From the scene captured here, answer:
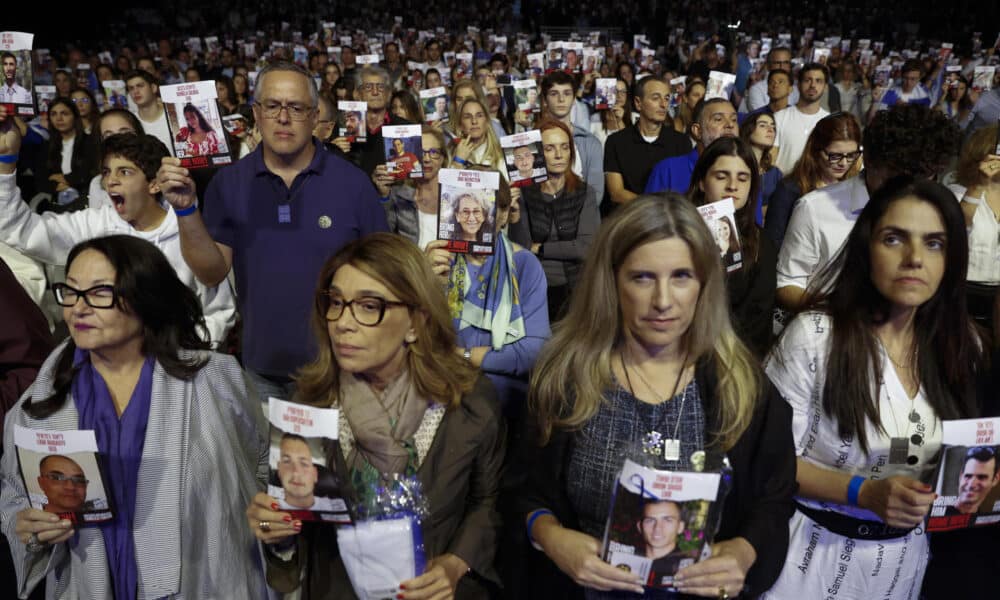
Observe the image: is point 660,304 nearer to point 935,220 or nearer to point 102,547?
point 935,220

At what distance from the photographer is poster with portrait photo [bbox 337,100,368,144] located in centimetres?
530

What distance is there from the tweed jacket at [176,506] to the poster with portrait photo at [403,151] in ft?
6.22

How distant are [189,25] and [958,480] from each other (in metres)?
20.7

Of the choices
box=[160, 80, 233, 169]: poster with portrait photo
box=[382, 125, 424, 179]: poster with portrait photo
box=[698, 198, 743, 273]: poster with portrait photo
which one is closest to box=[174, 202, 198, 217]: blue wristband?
box=[160, 80, 233, 169]: poster with portrait photo

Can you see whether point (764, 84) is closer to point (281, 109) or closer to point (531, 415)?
point (281, 109)

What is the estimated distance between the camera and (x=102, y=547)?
1971 millimetres

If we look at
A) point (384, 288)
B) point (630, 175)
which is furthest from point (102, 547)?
point (630, 175)

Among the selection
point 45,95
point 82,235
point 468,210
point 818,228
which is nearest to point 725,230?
point 818,228

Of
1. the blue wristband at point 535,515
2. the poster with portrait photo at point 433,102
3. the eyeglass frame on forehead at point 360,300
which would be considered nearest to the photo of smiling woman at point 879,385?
the blue wristband at point 535,515

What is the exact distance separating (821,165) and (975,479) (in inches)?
102

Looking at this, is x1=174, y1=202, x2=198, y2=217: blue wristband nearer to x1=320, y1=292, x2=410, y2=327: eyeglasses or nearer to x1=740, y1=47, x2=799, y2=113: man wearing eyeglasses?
x1=320, y1=292, x2=410, y2=327: eyeglasses

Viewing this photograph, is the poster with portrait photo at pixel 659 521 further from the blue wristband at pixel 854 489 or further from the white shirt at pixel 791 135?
the white shirt at pixel 791 135

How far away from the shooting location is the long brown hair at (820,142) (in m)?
3.82

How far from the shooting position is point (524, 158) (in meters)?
4.02
